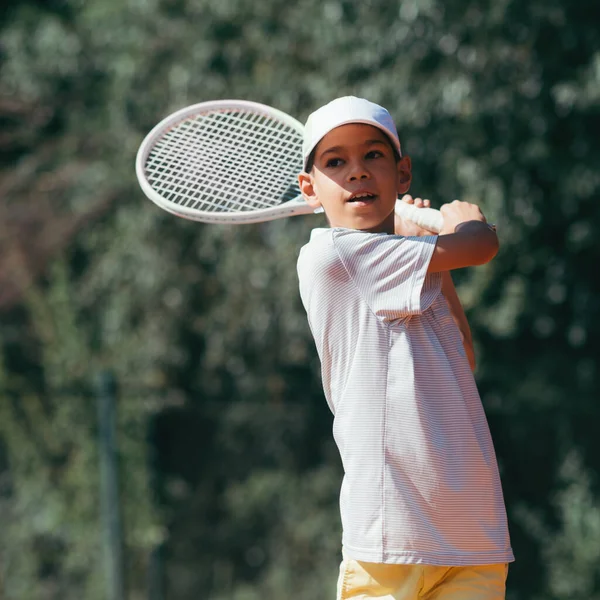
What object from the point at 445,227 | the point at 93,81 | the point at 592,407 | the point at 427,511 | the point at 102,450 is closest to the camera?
the point at 427,511

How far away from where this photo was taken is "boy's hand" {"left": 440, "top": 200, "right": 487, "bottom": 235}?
2.47 m

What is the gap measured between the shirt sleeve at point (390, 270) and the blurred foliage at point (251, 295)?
10.4 ft

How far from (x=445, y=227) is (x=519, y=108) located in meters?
3.20

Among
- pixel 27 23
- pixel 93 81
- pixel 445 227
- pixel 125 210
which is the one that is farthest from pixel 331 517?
pixel 445 227

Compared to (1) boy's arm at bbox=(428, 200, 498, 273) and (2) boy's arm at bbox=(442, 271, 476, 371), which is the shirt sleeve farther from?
(2) boy's arm at bbox=(442, 271, 476, 371)

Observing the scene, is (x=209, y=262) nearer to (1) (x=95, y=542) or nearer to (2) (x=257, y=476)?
(2) (x=257, y=476)

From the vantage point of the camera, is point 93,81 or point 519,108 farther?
point 93,81

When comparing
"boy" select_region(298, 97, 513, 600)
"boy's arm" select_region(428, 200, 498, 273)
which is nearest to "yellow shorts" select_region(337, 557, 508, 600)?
"boy" select_region(298, 97, 513, 600)

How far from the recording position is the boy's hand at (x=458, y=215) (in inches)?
97.2

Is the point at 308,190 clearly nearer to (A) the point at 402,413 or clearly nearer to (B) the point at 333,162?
(B) the point at 333,162

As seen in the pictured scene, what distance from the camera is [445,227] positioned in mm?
2514

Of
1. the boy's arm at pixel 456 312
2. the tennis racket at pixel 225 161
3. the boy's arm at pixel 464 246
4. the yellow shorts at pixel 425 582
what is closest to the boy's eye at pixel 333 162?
the boy's arm at pixel 464 246

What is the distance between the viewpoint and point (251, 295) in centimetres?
628

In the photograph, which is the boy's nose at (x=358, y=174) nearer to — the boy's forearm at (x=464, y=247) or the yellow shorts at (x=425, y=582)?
the boy's forearm at (x=464, y=247)
